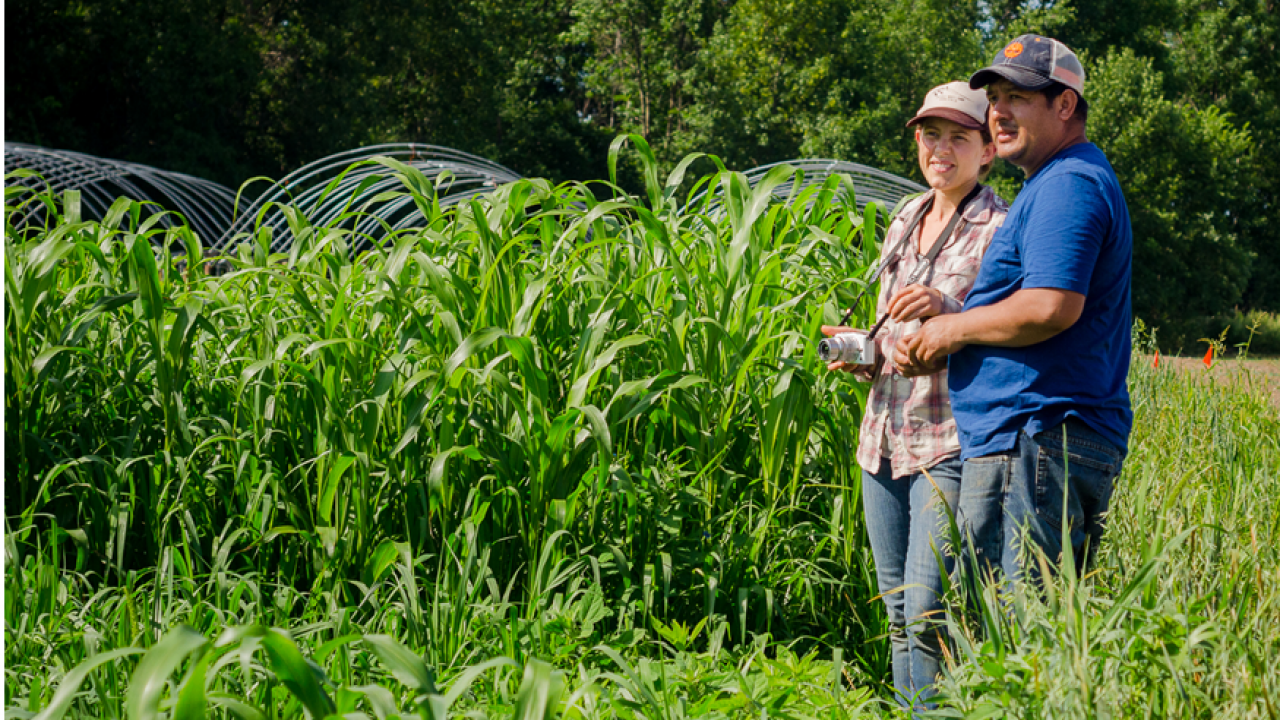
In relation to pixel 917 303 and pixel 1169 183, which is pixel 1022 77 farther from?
pixel 1169 183

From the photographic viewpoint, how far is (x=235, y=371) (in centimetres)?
247

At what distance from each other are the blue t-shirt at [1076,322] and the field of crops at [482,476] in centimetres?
33

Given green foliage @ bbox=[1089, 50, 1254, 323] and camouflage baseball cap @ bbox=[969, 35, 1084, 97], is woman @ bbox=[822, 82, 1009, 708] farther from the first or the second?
green foliage @ bbox=[1089, 50, 1254, 323]

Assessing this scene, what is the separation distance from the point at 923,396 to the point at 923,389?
1cm

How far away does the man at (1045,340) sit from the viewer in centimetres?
152

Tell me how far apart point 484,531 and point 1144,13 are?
23.7 meters

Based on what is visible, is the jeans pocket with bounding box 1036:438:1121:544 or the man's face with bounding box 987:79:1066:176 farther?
the man's face with bounding box 987:79:1066:176

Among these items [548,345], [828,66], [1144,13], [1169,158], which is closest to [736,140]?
[828,66]

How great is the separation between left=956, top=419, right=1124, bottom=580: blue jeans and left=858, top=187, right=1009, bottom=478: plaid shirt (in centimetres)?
17

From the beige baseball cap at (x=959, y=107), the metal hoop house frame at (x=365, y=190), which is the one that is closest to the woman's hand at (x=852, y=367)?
the beige baseball cap at (x=959, y=107)

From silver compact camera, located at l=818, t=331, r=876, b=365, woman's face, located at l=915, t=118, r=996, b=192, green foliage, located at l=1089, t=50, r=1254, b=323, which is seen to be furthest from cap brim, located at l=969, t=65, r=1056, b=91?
green foliage, located at l=1089, t=50, r=1254, b=323

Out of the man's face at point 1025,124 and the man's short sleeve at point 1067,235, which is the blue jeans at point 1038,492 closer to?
the man's short sleeve at point 1067,235

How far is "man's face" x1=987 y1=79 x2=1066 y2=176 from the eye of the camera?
1661 millimetres

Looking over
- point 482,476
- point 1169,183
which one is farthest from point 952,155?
point 1169,183
